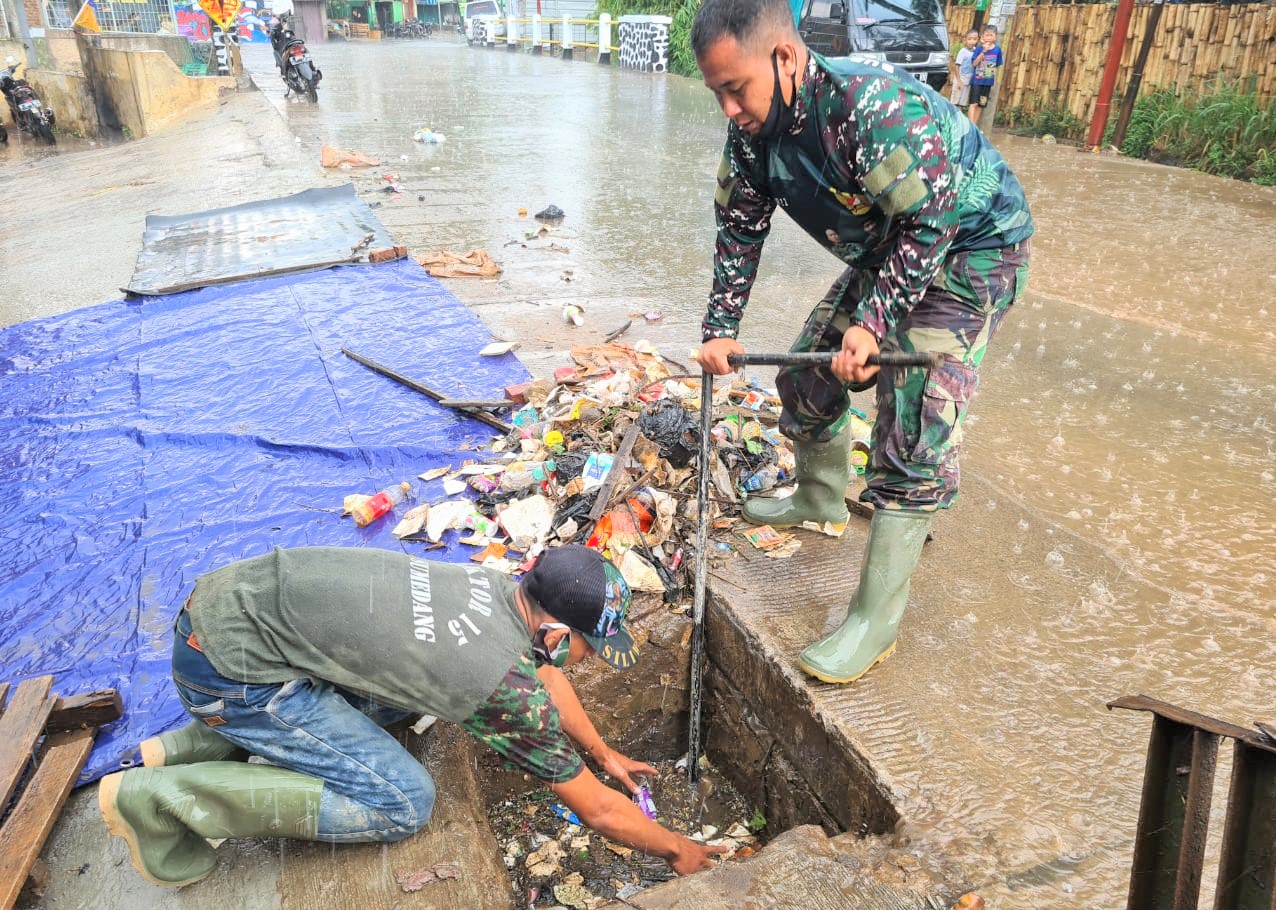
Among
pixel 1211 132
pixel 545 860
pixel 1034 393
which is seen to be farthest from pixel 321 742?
pixel 1211 132

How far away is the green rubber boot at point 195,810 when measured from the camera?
192 cm

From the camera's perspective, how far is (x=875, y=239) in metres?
2.22

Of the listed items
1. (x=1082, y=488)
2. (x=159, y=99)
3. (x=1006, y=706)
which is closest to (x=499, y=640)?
(x=1006, y=706)

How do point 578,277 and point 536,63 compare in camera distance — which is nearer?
point 578,277

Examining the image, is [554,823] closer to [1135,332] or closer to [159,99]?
[1135,332]

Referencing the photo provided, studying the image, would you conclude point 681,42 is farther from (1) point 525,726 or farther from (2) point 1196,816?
(2) point 1196,816

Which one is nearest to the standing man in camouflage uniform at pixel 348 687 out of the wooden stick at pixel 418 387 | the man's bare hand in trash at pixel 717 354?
the man's bare hand in trash at pixel 717 354

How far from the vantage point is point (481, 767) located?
285 centimetres

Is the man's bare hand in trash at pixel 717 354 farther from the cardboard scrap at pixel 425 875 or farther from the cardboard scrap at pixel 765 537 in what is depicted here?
the cardboard scrap at pixel 425 875

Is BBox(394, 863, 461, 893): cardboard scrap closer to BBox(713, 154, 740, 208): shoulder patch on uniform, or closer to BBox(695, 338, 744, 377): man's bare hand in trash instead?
BBox(695, 338, 744, 377): man's bare hand in trash

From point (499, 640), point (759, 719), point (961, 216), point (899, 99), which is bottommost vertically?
point (759, 719)

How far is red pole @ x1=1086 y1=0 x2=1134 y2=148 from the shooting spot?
434 inches

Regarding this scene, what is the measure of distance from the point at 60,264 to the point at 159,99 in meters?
8.54

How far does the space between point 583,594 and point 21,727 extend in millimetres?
1628
